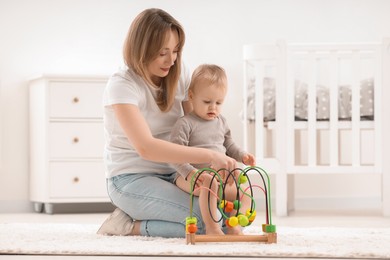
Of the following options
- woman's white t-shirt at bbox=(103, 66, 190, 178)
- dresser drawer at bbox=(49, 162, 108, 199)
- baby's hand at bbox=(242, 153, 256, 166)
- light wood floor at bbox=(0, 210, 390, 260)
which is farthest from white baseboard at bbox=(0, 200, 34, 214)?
baby's hand at bbox=(242, 153, 256, 166)

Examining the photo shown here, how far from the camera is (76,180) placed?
3652 millimetres

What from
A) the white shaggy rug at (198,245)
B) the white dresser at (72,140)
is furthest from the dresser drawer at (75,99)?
the white shaggy rug at (198,245)

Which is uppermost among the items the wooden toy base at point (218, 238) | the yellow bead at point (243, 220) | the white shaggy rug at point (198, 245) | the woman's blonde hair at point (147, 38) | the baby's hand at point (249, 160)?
the woman's blonde hair at point (147, 38)

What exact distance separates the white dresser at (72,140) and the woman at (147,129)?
4.54 feet

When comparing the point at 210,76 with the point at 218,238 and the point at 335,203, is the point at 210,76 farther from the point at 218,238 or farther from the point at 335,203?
the point at 335,203

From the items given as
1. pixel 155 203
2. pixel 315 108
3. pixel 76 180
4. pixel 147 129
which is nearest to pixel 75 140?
pixel 76 180

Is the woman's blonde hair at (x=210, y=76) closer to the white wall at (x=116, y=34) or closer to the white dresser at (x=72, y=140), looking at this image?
the white dresser at (x=72, y=140)

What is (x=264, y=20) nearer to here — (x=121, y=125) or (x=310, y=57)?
(x=310, y=57)

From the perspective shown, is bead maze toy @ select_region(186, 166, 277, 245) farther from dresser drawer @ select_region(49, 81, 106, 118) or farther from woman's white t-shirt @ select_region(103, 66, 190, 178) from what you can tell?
dresser drawer @ select_region(49, 81, 106, 118)

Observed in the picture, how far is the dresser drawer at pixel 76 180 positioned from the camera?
143 inches

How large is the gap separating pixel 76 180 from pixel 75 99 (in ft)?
1.22

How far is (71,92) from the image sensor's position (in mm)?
3648

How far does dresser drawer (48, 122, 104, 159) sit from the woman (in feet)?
4.58

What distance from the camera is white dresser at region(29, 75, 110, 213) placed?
3637 millimetres
